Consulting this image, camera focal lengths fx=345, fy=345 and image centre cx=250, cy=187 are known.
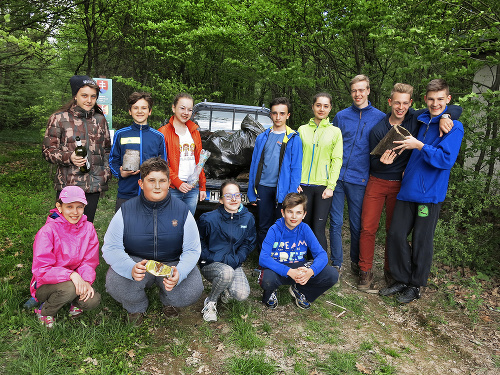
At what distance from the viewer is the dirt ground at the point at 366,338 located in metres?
2.76

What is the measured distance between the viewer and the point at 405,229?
3.79 meters

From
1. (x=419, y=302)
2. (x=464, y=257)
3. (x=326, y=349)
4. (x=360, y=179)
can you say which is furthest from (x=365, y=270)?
(x=464, y=257)

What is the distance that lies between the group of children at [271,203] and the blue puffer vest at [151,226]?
17 mm

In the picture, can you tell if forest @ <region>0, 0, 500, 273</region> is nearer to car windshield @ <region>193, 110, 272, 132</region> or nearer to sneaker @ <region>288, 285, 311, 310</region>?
sneaker @ <region>288, 285, 311, 310</region>

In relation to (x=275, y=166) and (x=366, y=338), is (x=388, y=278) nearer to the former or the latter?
(x=366, y=338)

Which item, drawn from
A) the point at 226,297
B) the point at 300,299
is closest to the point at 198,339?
the point at 226,297

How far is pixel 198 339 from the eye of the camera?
296cm

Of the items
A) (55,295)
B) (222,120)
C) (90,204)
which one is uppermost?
(222,120)

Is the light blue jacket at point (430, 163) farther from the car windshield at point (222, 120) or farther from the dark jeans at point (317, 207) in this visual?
the car windshield at point (222, 120)

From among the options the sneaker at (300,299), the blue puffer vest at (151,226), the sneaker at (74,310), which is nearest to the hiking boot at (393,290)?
the sneaker at (300,299)

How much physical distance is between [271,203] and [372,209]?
1166 millimetres

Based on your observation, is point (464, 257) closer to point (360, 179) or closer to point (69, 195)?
point (360, 179)

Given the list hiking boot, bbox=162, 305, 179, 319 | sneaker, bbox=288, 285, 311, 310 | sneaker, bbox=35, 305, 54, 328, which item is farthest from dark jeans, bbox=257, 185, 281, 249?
sneaker, bbox=35, 305, 54, 328

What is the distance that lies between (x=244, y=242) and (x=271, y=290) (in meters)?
0.55
